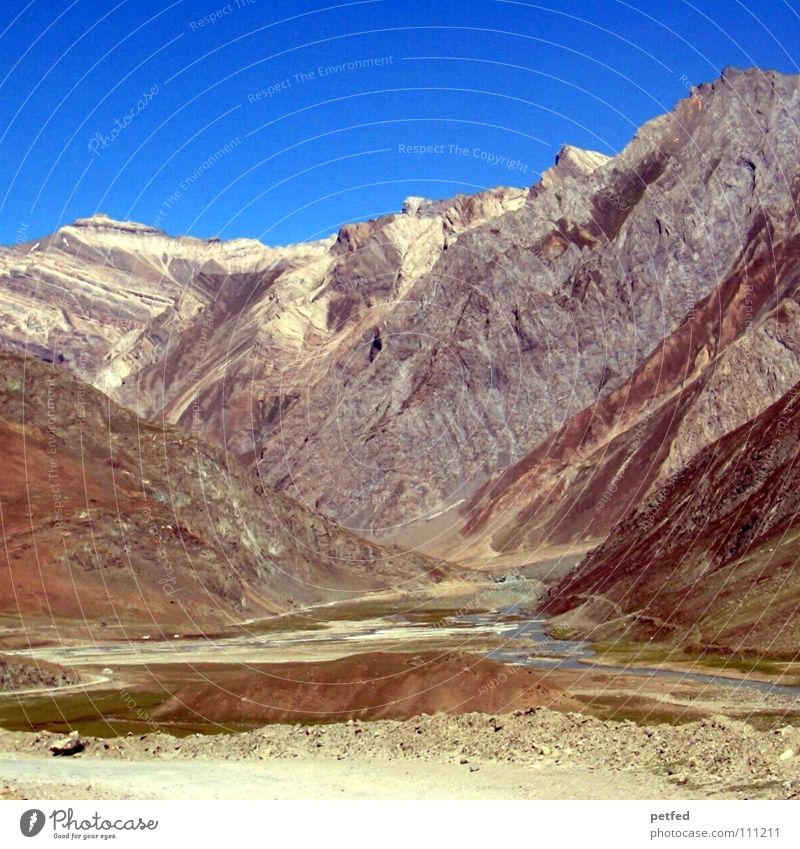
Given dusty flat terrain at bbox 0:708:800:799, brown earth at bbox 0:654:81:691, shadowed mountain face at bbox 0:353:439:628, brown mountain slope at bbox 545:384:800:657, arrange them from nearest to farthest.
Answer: dusty flat terrain at bbox 0:708:800:799, brown earth at bbox 0:654:81:691, brown mountain slope at bbox 545:384:800:657, shadowed mountain face at bbox 0:353:439:628

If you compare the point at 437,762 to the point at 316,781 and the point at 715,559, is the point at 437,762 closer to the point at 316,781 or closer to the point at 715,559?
the point at 316,781

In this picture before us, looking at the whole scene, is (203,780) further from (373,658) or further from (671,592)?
(671,592)

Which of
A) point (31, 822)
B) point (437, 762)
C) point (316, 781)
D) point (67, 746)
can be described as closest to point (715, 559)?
point (437, 762)

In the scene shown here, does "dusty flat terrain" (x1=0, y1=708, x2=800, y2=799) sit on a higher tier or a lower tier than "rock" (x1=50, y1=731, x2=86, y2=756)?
lower

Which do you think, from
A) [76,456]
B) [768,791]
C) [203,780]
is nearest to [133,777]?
[203,780]

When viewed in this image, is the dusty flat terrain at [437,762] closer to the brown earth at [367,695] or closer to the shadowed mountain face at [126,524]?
the brown earth at [367,695]

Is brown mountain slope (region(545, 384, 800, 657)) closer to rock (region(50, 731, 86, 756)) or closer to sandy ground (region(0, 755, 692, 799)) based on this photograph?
sandy ground (region(0, 755, 692, 799))

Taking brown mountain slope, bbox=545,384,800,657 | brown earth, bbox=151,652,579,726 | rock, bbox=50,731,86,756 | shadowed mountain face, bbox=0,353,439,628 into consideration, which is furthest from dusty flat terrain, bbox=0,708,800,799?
shadowed mountain face, bbox=0,353,439,628

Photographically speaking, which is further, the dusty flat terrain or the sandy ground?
the sandy ground
